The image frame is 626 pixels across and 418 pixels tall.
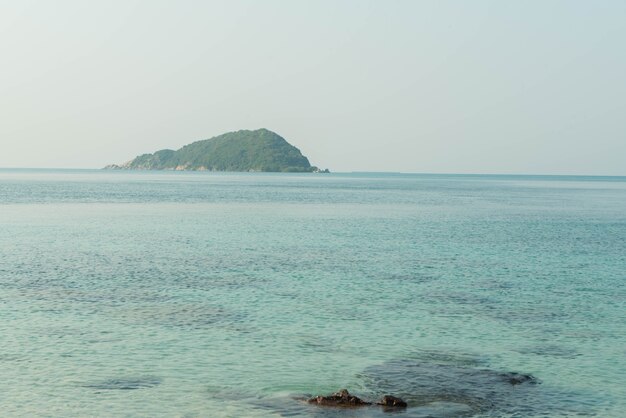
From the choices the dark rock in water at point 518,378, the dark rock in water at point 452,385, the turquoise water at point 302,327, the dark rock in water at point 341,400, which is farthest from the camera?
the dark rock in water at point 518,378

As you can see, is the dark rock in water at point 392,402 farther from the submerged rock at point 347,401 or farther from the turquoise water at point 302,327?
the turquoise water at point 302,327

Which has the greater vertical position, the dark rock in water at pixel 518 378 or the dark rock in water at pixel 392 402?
the dark rock in water at pixel 392 402

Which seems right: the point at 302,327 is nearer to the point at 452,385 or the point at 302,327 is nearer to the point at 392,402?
the point at 452,385

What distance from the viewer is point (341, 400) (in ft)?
68.4

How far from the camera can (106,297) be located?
36781 millimetres

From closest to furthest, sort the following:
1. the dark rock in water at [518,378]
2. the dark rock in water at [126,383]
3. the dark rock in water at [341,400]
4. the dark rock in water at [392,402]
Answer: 1. the dark rock in water at [392,402]
2. the dark rock in water at [341,400]
3. the dark rock in water at [126,383]
4. the dark rock in water at [518,378]

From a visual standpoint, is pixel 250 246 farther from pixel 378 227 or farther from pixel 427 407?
pixel 427 407

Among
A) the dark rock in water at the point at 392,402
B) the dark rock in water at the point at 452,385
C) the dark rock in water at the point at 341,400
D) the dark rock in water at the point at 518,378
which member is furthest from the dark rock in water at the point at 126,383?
the dark rock in water at the point at 518,378

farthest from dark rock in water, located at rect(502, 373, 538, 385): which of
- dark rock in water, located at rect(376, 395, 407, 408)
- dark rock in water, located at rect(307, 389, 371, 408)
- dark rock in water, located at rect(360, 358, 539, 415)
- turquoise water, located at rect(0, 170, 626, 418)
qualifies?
dark rock in water, located at rect(307, 389, 371, 408)

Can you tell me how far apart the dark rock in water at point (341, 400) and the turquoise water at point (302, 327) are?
1.62 ft

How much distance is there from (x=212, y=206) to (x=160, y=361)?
102447mm

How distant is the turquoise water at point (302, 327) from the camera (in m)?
21.9

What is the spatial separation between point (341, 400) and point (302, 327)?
10.4 meters

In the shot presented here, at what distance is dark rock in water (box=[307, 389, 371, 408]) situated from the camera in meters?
20.6
